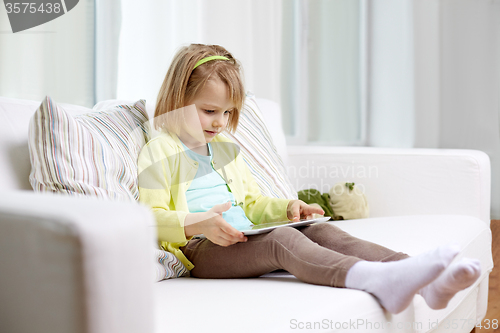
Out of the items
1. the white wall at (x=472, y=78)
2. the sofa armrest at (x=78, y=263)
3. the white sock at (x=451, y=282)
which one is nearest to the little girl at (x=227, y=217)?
the white sock at (x=451, y=282)

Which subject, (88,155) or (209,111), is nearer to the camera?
(88,155)

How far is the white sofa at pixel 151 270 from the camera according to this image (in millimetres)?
394

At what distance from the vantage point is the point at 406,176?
1.49m

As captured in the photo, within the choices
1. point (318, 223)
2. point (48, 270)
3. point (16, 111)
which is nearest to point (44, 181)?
point (16, 111)

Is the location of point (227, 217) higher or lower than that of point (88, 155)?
lower

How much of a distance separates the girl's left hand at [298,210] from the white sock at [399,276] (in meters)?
0.29

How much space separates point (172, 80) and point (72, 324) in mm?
761

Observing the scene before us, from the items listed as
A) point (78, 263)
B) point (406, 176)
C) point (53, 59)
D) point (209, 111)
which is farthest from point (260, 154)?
point (78, 263)

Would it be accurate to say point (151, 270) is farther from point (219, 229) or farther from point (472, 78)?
point (472, 78)

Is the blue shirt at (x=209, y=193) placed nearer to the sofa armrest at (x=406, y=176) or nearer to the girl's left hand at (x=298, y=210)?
the girl's left hand at (x=298, y=210)

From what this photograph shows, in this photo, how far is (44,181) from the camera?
2.44ft

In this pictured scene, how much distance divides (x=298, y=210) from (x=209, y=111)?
1.02ft

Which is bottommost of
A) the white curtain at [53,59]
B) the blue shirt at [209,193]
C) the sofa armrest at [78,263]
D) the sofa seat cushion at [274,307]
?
the sofa seat cushion at [274,307]

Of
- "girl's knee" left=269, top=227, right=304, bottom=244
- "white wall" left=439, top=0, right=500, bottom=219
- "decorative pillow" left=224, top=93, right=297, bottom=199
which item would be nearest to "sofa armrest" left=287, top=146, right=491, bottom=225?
"decorative pillow" left=224, top=93, right=297, bottom=199
